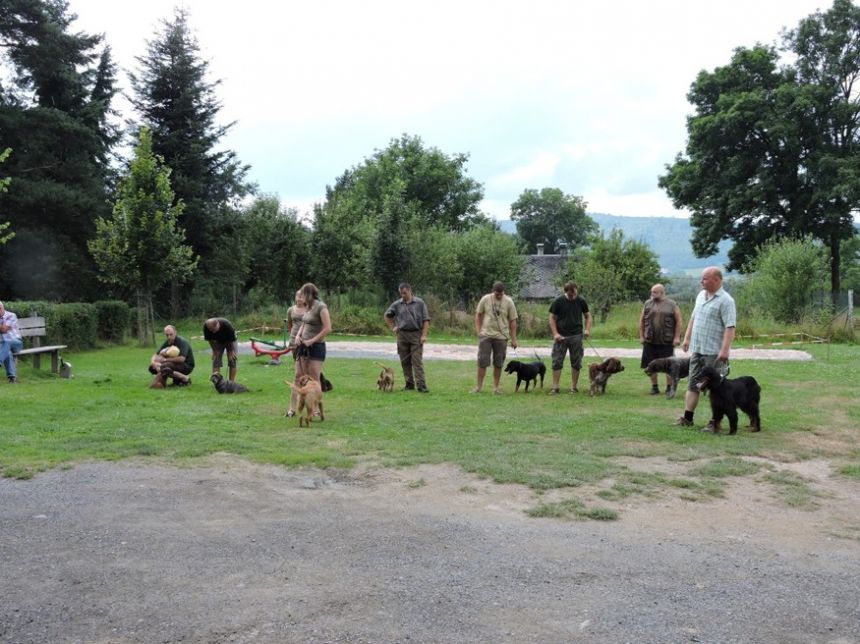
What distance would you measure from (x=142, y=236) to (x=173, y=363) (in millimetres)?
9878

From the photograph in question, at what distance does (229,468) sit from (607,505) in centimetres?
330

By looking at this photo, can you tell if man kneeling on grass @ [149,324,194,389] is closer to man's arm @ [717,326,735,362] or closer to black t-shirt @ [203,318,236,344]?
black t-shirt @ [203,318,236,344]

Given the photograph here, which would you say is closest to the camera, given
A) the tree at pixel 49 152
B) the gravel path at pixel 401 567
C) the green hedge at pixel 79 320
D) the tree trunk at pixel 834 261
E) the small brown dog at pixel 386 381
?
the gravel path at pixel 401 567

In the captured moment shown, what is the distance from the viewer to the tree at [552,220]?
292 feet

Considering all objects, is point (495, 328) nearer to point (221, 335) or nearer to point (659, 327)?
point (659, 327)

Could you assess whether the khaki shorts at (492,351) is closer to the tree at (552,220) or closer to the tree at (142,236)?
the tree at (142,236)

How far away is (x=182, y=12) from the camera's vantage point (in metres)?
34.4

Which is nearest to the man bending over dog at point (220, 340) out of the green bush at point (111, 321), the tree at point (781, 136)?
the green bush at point (111, 321)

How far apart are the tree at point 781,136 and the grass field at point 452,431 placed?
102ft

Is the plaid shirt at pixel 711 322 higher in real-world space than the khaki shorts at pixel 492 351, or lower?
higher

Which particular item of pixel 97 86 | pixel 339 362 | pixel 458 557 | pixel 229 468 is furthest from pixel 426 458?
pixel 97 86

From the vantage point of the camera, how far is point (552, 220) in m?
89.9

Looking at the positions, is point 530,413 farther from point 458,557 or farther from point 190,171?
point 190,171

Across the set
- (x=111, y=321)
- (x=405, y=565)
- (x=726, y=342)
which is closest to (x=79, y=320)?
(x=111, y=321)
